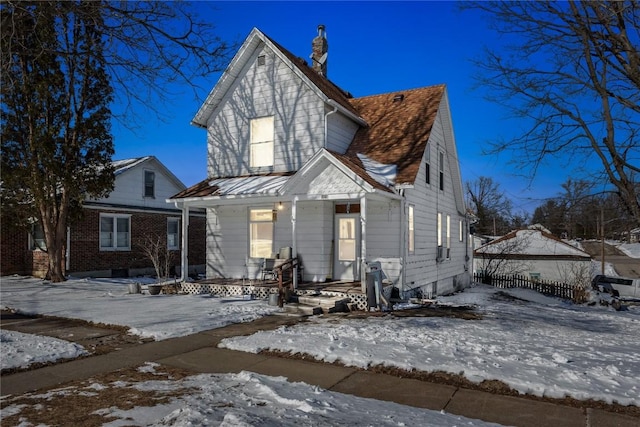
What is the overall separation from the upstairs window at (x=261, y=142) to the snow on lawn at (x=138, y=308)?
4786mm

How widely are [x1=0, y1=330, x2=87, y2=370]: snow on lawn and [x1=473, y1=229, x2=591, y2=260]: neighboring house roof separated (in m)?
30.0

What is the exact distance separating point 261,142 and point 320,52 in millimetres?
6243

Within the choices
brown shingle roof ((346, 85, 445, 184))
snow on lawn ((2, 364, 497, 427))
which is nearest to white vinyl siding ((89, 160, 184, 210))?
brown shingle roof ((346, 85, 445, 184))

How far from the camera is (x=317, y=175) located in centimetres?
1255

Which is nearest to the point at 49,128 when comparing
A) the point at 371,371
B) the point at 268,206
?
the point at 268,206

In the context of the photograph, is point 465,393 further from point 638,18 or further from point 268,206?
point 268,206

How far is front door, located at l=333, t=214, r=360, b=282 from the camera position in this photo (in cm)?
1341

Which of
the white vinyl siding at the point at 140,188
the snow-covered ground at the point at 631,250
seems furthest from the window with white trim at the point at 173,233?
the snow-covered ground at the point at 631,250

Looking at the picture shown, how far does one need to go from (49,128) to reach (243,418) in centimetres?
1690

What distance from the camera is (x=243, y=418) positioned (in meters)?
3.75

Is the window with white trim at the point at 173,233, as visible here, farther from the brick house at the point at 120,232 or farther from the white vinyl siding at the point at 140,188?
the white vinyl siding at the point at 140,188

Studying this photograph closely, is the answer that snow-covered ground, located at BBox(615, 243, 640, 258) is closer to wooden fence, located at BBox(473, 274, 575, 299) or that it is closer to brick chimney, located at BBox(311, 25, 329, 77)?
wooden fence, located at BBox(473, 274, 575, 299)

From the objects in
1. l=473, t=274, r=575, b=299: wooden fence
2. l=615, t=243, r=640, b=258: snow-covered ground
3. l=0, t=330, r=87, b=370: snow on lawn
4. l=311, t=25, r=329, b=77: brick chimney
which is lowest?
l=473, t=274, r=575, b=299: wooden fence

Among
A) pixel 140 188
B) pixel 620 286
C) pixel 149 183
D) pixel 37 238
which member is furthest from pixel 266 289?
pixel 620 286
